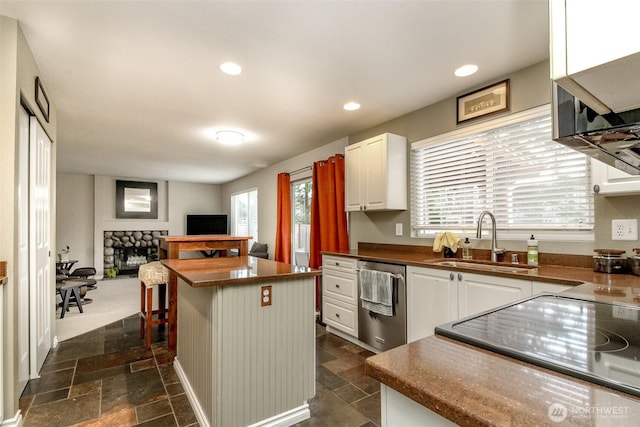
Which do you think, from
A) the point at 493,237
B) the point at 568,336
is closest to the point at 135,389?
the point at 568,336

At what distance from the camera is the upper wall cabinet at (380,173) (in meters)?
3.30

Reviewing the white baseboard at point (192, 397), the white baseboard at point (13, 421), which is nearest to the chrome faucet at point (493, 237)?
the white baseboard at point (192, 397)

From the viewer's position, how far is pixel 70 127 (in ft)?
13.1

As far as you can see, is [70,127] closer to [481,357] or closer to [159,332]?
[159,332]

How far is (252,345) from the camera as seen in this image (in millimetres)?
1868

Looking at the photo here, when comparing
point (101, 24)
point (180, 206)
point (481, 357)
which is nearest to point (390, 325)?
point (481, 357)

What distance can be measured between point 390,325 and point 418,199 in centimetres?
133

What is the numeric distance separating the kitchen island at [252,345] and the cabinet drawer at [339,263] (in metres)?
1.22

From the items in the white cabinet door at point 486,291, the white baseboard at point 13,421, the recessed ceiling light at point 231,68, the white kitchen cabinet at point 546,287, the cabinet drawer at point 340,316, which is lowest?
the white baseboard at point 13,421

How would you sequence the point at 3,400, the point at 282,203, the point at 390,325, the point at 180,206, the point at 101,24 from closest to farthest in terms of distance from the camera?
the point at 3,400 → the point at 101,24 → the point at 390,325 → the point at 282,203 → the point at 180,206

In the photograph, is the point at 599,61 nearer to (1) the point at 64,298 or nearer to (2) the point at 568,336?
(2) the point at 568,336

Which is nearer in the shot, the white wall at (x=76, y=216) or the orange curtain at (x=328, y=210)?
the orange curtain at (x=328, y=210)

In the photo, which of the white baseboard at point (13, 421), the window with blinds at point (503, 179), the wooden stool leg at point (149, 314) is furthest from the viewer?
the wooden stool leg at point (149, 314)

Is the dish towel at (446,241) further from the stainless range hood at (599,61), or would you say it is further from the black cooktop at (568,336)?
the stainless range hood at (599,61)
